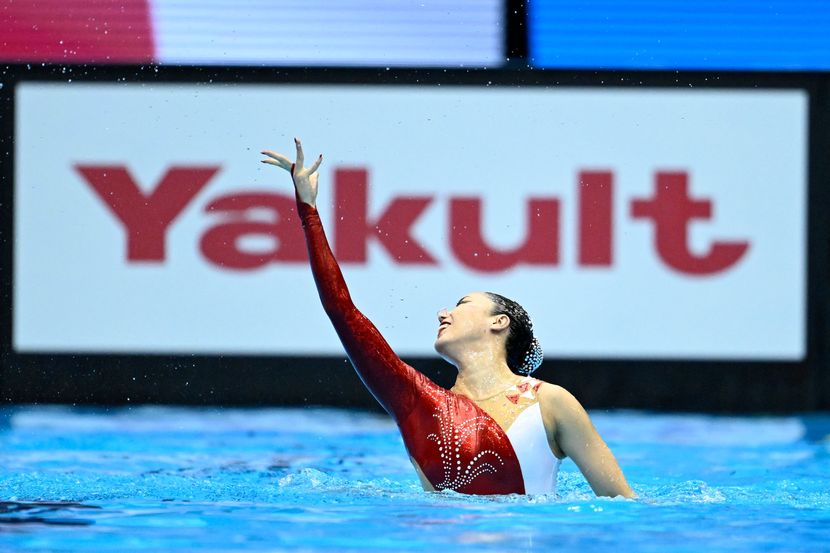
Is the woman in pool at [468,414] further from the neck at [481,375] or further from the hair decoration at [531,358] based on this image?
the hair decoration at [531,358]

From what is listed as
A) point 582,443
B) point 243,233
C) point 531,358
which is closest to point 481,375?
point 531,358

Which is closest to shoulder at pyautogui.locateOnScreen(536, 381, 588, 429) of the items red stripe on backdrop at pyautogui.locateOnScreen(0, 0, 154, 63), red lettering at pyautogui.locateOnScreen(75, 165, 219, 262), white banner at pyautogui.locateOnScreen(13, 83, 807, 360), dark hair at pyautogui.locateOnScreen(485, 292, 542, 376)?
dark hair at pyautogui.locateOnScreen(485, 292, 542, 376)

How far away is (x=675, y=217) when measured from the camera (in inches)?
323

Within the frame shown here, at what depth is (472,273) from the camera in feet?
26.9

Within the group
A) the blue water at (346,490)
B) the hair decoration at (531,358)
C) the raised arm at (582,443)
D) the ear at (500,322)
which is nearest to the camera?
the blue water at (346,490)

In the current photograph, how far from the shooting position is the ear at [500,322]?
4340 millimetres

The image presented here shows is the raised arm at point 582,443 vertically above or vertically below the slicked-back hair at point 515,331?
below

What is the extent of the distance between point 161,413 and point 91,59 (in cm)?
221

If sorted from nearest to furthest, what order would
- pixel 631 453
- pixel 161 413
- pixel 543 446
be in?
pixel 543 446, pixel 631 453, pixel 161 413

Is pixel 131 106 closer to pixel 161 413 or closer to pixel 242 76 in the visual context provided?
pixel 242 76

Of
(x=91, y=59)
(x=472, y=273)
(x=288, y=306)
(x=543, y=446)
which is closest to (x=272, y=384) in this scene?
(x=288, y=306)

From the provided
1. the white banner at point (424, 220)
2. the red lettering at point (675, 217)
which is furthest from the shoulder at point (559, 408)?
the red lettering at point (675, 217)

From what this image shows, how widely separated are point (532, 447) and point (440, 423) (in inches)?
11.4

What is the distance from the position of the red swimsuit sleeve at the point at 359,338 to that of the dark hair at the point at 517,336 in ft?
1.13
